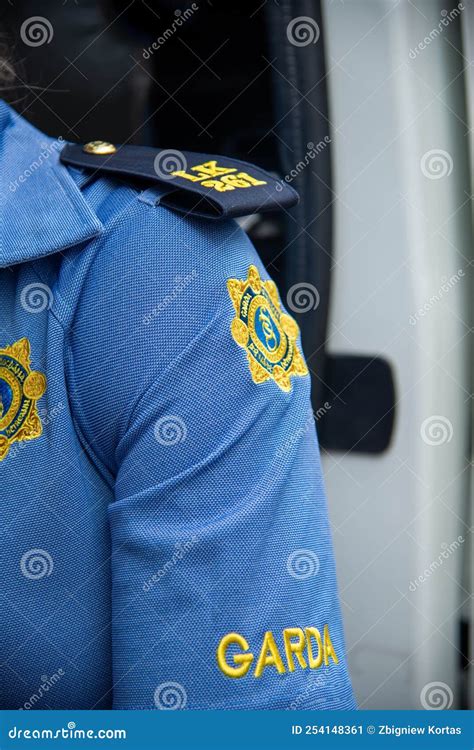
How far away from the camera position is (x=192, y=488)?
2.84ft

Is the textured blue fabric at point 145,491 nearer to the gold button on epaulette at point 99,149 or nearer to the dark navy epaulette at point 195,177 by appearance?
the dark navy epaulette at point 195,177

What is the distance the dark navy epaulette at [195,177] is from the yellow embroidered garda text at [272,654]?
41 cm

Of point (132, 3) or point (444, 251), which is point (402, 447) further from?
point (132, 3)

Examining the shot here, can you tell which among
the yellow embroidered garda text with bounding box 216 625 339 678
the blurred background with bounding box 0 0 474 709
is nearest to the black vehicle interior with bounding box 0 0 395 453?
the blurred background with bounding box 0 0 474 709

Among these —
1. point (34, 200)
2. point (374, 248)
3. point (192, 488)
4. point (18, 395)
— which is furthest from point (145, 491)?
point (374, 248)

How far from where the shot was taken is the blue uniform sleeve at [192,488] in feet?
2.83

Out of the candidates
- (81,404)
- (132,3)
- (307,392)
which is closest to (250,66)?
(132,3)

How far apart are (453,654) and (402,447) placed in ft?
1.44

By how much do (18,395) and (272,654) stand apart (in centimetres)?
34

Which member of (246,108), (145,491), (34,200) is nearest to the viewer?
(145,491)

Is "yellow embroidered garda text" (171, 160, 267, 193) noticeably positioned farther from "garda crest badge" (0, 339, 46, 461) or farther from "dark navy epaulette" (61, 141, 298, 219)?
"garda crest badge" (0, 339, 46, 461)

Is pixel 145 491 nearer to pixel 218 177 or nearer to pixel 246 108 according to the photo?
pixel 218 177

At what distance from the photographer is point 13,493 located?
887mm

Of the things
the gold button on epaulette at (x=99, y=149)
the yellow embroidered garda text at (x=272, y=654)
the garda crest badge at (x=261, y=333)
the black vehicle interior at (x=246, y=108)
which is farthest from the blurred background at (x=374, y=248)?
the yellow embroidered garda text at (x=272, y=654)
